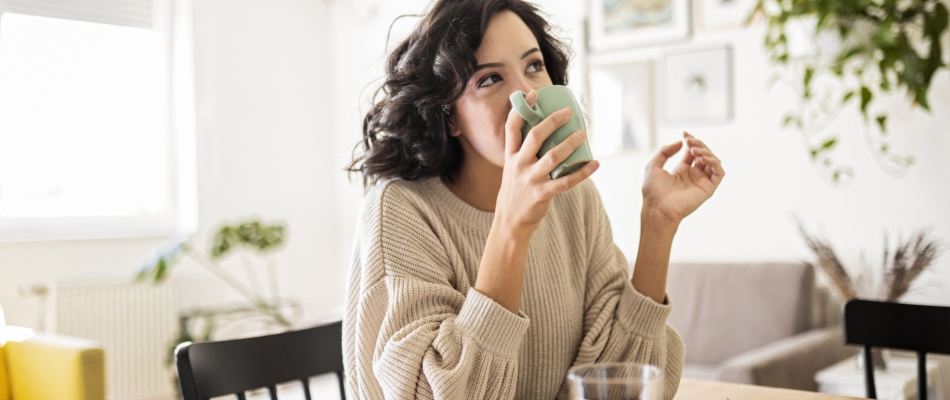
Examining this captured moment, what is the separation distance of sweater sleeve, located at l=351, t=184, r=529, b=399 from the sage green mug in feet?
0.63

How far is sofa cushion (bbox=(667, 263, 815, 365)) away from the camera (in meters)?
2.59

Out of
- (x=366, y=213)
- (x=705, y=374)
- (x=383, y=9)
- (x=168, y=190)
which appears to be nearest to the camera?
(x=366, y=213)

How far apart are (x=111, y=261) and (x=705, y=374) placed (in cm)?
269

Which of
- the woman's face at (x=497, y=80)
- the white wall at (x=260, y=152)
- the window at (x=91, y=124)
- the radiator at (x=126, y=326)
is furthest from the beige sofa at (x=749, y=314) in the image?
the window at (x=91, y=124)

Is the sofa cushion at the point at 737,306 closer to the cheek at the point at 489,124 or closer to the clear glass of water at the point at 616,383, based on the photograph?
the cheek at the point at 489,124

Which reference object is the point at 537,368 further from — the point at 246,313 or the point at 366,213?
the point at 246,313

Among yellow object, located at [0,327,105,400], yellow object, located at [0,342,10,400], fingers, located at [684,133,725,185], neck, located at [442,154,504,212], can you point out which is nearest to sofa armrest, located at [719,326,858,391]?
fingers, located at [684,133,725,185]

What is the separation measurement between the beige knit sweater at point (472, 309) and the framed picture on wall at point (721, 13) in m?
1.98

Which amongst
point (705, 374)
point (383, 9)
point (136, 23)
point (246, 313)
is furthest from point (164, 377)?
point (705, 374)

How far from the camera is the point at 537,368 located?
106 cm

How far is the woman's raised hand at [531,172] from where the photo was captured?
79 cm

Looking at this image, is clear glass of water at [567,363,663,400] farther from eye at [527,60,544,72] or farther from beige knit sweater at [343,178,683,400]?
eye at [527,60,544,72]

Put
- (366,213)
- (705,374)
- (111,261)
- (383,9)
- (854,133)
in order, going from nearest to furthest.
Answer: (366,213), (705,374), (854,133), (111,261), (383,9)

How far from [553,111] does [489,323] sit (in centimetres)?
26
